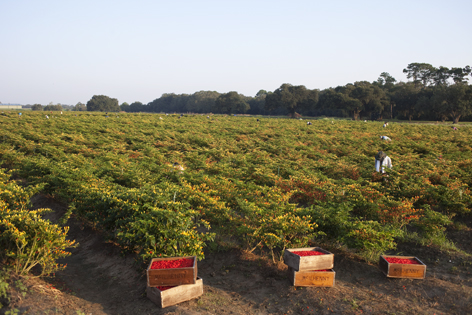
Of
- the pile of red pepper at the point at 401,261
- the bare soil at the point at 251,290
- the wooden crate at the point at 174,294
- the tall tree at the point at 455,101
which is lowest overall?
the bare soil at the point at 251,290

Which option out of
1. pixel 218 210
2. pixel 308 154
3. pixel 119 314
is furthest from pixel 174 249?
pixel 308 154

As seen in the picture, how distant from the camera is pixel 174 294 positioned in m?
4.37

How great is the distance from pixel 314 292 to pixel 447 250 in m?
3.46

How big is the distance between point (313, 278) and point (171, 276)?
2.15 m

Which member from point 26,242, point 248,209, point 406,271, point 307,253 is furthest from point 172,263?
point 406,271

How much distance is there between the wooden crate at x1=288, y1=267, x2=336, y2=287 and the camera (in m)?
4.82

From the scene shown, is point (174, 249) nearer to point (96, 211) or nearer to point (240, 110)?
point (96, 211)

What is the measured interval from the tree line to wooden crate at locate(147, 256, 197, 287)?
5367cm

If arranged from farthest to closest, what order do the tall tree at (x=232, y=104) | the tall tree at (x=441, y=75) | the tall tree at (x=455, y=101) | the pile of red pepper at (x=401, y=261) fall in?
1. the tall tree at (x=232, y=104)
2. the tall tree at (x=441, y=75)
3. the tall tree at (x=455, y=101)
4. the pile of red pepper at (x=401, y=261)

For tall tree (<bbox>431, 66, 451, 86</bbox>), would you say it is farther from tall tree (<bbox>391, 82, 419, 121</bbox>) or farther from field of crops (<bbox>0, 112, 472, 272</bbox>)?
field of crops (<bbox>0, 112, 472, 272</bbox>)

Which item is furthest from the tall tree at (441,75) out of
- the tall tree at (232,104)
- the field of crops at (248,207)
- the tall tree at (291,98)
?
the field of crops at (248,207)

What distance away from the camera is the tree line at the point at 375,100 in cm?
4841

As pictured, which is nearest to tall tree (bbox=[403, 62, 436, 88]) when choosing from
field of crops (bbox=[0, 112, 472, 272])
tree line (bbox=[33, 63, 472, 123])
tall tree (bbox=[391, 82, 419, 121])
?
tree line (bbox=[33, 63, 472, 123])

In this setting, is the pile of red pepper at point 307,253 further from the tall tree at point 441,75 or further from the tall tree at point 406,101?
the tall tree at point 441,75
